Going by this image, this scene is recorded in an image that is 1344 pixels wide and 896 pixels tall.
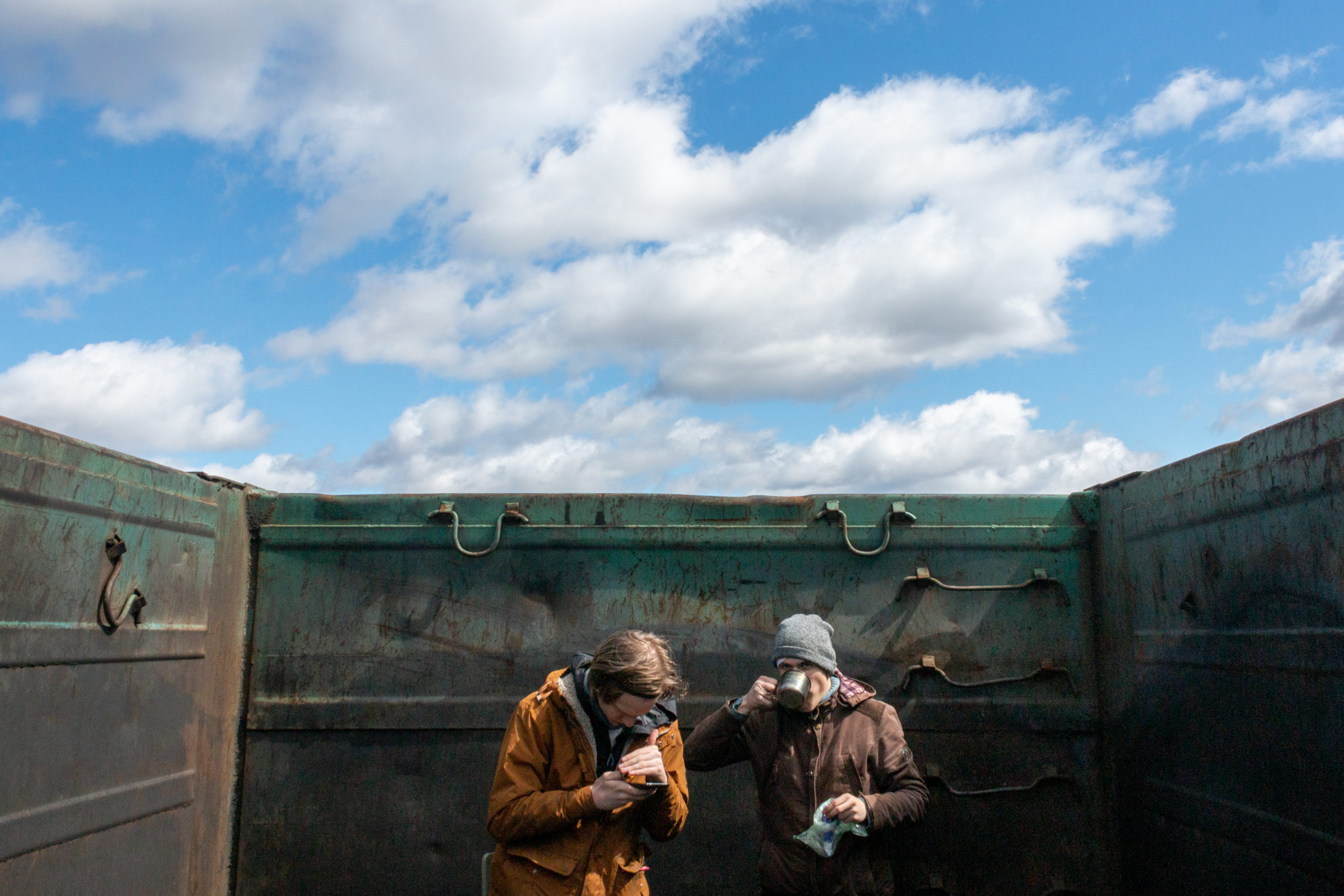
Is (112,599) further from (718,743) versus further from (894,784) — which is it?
(894,784)

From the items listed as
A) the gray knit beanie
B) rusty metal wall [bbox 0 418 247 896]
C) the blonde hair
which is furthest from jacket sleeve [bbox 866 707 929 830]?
rusty metal wall [bbox 0 418 247 896]

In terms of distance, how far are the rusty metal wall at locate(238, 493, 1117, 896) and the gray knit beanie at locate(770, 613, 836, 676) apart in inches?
37.1

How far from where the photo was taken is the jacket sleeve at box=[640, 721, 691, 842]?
7.72ft

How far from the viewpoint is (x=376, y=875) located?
11.7 feet

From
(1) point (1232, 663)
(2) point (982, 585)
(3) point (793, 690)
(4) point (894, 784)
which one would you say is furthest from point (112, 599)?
(1) point (1232, 663)

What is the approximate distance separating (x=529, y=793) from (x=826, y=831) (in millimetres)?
819

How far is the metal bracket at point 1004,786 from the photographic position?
11.5 ft

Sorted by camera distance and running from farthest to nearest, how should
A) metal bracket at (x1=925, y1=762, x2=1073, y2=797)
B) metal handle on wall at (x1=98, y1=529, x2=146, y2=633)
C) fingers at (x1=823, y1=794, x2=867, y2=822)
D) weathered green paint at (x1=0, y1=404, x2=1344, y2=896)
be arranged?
metal bracket at (x1=925, y1=762, x2=1073, y2=797), weathered green paint at (x1=0, y1=404, x2=1344, y2=896), metal handle on wall at (x1=98, y1=529, x2=146, y2=633), fingers at (x1=823, y1=794, x2=867, y2=822)

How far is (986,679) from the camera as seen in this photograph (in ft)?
11.9

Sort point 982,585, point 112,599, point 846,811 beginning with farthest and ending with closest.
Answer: point 982,585
point 112,599
point 846,811

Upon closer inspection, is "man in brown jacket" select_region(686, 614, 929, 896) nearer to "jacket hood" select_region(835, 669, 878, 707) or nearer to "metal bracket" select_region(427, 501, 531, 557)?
"jacket hood" select_region(835, 669, 878, 707)

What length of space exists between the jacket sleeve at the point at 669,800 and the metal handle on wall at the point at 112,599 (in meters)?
1.75

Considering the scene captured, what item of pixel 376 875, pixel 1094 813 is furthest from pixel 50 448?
pixel 1094 813

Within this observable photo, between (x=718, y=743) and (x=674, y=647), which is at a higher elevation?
(x=674, y=647)
